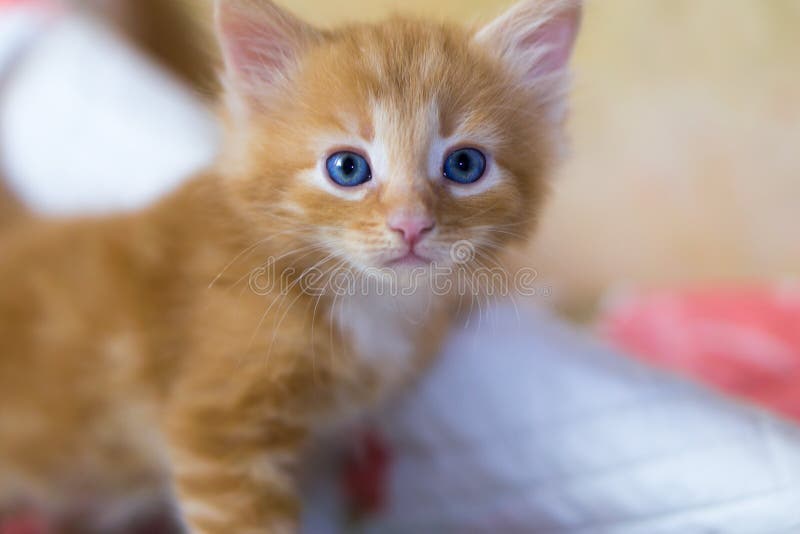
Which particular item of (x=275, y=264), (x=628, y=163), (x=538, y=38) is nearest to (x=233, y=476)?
(x=275, y=264)

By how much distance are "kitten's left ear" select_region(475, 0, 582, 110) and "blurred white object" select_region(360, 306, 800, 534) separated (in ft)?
1.16

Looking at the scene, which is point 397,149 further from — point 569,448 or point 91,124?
point 91,124

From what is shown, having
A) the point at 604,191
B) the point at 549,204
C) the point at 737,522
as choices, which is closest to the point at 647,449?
the point at 737,522

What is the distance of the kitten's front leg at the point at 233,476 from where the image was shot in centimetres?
78

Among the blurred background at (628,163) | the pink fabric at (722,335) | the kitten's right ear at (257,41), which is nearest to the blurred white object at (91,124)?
the blurred background at (628,163)

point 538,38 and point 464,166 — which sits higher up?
point 538,38

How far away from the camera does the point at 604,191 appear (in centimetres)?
156

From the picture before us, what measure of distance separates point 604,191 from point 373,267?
1.02 metres

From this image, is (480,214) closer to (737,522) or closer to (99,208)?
(737,522)

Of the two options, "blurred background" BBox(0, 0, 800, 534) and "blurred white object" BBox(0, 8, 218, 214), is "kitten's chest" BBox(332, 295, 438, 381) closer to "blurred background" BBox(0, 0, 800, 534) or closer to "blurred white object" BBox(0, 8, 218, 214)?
"blurred background" BBox(0, 0, 800, 534)

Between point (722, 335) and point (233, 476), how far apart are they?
1.09 metres

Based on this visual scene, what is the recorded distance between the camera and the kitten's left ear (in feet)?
2.31

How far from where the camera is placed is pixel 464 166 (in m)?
0.69

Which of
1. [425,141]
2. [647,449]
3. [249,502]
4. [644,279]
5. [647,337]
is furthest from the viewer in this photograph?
[644,279]
